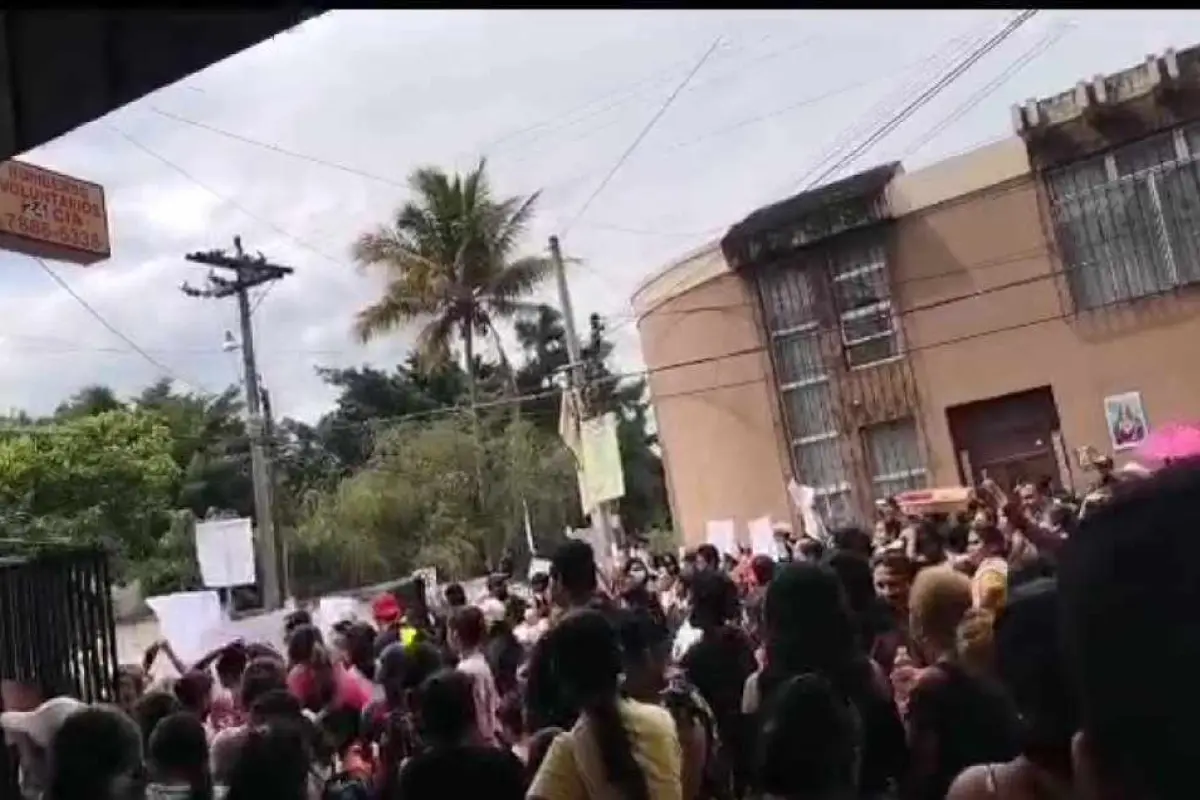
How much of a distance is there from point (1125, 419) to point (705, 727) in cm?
1644

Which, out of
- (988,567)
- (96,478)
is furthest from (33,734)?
(96,478)

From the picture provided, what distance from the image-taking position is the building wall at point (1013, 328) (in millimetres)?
19078

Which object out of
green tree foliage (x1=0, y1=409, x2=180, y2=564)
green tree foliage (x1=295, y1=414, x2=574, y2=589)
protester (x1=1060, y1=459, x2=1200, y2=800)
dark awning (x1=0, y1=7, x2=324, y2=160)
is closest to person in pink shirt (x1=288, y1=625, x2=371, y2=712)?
dark awning (x1=0, y1=7, x2=324, y2=160)

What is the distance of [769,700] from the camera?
10.6ft

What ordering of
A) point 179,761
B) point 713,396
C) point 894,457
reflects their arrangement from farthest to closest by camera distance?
point 713,396 → point 894,457 → point 179,761

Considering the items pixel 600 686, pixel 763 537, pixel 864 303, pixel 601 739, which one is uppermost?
pixel 864 303

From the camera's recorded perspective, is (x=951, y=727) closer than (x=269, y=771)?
Yes

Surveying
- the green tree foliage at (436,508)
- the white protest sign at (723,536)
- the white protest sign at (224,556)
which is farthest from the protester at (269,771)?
the green tree foliage at (436,508)

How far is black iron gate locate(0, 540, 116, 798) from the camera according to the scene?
6.17 m

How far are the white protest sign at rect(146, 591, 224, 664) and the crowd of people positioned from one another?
8.38 meters

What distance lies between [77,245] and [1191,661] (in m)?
5.37

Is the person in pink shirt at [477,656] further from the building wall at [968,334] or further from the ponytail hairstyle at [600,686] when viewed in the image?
the building wall at [968,334]

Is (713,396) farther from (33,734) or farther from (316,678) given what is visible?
(33,734)

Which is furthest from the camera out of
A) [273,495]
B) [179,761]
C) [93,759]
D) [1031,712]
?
[273,495]
